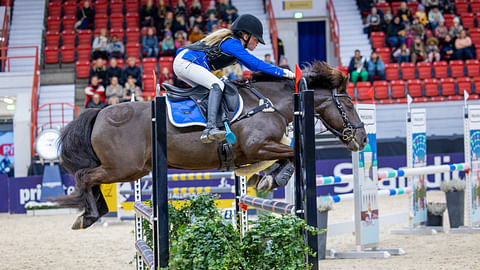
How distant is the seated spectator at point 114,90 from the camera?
42.4 feet

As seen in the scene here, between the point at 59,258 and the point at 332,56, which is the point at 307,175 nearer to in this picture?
the point at 59,258

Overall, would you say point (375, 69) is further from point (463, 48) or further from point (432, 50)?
point (463, 48)

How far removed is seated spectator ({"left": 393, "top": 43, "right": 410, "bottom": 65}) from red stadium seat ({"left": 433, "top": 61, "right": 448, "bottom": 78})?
697 millimetres

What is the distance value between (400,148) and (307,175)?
9099 millimetres

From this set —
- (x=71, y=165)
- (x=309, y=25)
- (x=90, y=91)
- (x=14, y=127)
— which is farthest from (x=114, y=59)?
(x=71, y=165)

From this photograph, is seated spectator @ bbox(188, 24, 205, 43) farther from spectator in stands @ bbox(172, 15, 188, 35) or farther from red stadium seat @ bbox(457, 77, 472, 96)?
red stadium seat @ bbox(457, 77, 472, 96)

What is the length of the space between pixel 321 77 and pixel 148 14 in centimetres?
1211

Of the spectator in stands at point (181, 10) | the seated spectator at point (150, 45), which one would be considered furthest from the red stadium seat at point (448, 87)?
the seated spectator at point (150, 45)

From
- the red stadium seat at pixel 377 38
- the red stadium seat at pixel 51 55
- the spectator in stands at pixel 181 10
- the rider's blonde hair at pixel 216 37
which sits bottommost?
the rider's blonde hair at pixel 216 37

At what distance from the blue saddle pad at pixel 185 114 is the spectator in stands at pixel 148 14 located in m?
12.1

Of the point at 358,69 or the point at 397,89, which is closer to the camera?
the point at 397,89

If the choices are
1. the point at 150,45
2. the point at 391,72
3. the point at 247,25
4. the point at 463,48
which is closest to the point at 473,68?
the point at 463,48

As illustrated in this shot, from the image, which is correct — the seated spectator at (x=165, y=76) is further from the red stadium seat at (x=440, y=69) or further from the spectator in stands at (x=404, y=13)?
the spectator in stands at (x=404, y=13)

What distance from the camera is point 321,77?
190 inches
